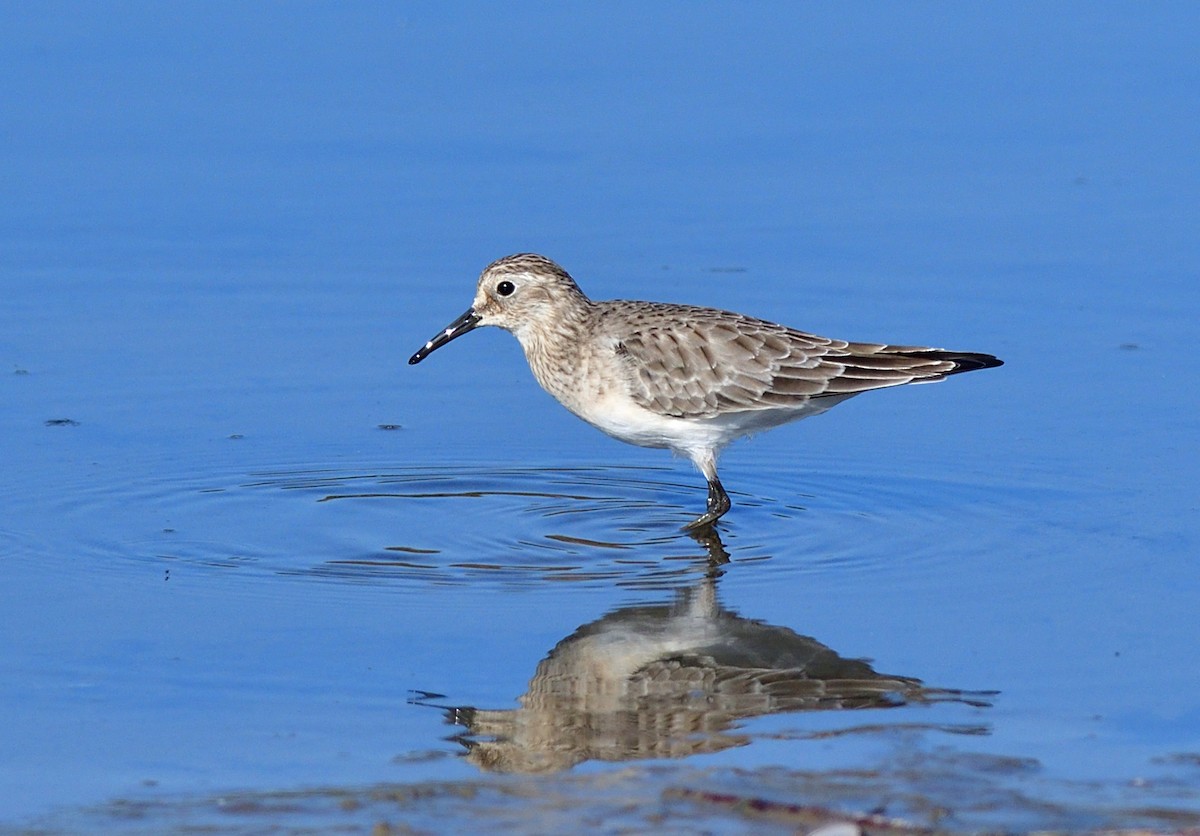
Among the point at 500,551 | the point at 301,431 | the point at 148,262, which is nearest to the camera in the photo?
the point at 500,551

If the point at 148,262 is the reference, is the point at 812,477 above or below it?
below

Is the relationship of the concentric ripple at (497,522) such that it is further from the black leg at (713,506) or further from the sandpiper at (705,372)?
the sandpiper at (705,372)

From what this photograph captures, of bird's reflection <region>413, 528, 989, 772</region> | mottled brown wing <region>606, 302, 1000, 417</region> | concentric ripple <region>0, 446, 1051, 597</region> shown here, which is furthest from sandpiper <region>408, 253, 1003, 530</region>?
bird's reflection <region>413, 528, 989, 772</region>

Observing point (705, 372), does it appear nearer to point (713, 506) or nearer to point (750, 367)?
point (750, 367)

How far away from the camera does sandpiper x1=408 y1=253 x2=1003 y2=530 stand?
1038 centimetres

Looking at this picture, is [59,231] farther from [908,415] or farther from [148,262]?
[908,415]

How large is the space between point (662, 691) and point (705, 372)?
3.21 m

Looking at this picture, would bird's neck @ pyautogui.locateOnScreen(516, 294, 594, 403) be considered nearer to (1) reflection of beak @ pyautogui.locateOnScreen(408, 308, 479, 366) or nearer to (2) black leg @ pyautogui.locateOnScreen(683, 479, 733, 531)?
(1) reflection of beak @ pyautogui.locateOnScreen(408, 308, 479, 366)

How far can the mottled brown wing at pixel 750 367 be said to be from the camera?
10.4 metres

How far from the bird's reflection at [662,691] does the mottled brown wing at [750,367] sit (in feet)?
6.87

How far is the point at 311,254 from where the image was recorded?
1367 centimetres

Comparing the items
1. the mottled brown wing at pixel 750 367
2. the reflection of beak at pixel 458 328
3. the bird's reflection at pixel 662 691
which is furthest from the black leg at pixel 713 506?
the reflection of beak at pixel 458 328

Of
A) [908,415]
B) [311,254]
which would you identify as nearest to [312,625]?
[908,415]

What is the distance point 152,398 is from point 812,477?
3.97 metres
